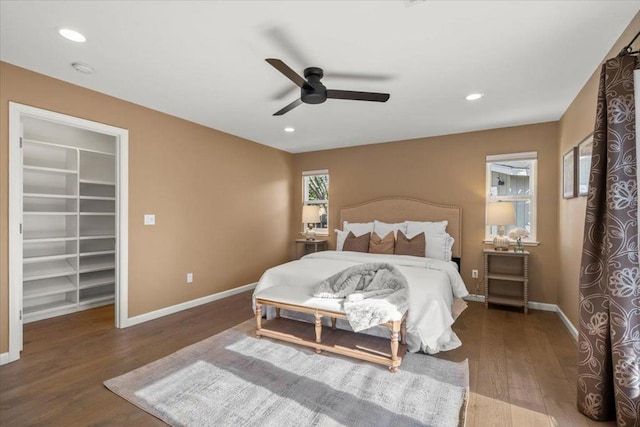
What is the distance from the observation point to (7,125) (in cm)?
242

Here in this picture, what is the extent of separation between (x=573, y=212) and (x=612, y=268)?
180 cm

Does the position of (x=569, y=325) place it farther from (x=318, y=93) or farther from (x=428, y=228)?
(x=318, y=93)

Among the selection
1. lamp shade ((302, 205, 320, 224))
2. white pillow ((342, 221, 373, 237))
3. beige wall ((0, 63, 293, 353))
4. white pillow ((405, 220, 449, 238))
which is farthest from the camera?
lamp shade ((302, 205, 320, 224))

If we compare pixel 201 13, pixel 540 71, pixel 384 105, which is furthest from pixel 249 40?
pixel 540 71

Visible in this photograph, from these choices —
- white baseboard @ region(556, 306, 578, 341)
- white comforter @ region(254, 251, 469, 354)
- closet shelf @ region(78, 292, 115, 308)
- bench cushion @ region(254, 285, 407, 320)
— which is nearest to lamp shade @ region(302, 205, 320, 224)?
white comforter @ region(254, 251, 469, 354)

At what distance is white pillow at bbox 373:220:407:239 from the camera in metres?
4.46

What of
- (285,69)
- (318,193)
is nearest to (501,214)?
(318,193)

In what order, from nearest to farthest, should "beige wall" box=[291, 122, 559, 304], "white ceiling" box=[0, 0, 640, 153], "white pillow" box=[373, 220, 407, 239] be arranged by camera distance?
1. "white ceiling" box=[0, 0, 640, 153]
2. "beige wall" box=[291, 122, 559, 304]
3. "white pillow" box=[373, 220, 407, 239]

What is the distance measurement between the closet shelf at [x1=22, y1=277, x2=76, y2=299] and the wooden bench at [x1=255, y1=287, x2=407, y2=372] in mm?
2635

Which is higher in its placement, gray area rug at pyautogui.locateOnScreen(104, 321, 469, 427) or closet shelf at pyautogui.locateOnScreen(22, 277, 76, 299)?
closet shelf at pyautogui.locateOnScreen(22, 277, 76, 299)

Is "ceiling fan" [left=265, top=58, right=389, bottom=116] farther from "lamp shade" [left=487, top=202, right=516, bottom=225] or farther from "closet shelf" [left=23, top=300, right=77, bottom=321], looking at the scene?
"closet shelf" [left=23, top=300, right=77, bottom=321]

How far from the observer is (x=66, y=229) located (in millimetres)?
3877

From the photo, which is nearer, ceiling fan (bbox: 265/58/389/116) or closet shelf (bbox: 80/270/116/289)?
ceiling fan (bbox: 265/58/389/116)

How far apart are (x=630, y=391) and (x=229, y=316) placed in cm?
340
